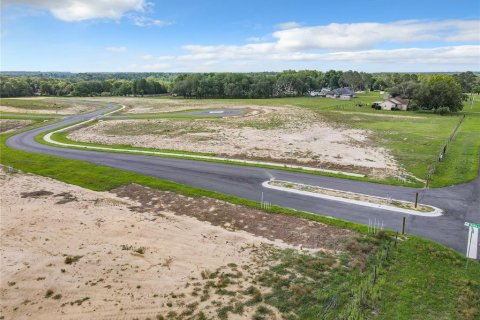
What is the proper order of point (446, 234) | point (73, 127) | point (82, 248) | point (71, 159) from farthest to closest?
point (73, 127), point (71, 159), point (446, 234), point (82, 248)

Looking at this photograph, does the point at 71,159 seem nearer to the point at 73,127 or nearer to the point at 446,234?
the point at 73,127

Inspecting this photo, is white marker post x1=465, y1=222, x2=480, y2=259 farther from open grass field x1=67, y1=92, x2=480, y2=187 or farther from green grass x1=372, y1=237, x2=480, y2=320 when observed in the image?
open grass field x1=67, y1=92, x2=480, y2=187

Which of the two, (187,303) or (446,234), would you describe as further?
(446,234)

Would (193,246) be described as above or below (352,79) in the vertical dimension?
below

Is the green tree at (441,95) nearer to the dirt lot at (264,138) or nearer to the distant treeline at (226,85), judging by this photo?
the dirt lot at (264,138)

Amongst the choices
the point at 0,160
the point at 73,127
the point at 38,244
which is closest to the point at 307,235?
the point at 38,244

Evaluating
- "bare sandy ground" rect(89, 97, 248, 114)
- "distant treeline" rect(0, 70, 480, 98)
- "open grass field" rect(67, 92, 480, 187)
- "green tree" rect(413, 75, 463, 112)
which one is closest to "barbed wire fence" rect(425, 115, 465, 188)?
"open grass field" rect(67, 92, 480, 187)

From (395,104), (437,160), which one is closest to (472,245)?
(437,160)

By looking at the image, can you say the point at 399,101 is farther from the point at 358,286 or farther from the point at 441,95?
the point at 358,286

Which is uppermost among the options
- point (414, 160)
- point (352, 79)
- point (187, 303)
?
point (352, 79)
